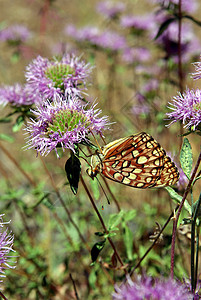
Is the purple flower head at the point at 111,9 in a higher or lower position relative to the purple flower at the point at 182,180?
higher

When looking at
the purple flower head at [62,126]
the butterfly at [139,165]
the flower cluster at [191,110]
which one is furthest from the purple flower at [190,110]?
the purple flower head at [62,126]

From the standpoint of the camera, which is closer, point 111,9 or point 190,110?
point 190,110

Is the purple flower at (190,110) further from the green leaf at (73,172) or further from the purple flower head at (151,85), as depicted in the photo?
the purple flower head at (151,85)

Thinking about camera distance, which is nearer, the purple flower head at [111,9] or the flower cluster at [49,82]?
the flower cluster at [49,82]

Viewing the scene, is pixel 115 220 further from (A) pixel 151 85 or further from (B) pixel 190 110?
(A) pixel 151 85

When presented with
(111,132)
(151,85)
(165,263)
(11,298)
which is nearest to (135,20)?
(151,85)

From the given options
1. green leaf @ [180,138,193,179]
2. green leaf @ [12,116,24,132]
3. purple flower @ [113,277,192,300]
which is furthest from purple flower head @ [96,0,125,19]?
purple flower @ [113,277,192,300]

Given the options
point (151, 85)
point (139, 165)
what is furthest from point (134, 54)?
point (139, 165)

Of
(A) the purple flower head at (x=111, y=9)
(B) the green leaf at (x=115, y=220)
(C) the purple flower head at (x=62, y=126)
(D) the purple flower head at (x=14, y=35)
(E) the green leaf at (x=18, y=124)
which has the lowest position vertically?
(B) the green leaf at (x=115, y=220)
